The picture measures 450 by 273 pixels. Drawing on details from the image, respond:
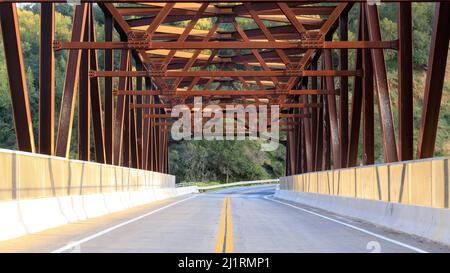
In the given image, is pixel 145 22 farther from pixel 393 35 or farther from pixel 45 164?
pixel 393 35

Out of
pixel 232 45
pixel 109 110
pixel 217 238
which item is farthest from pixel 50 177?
pixel 109 110

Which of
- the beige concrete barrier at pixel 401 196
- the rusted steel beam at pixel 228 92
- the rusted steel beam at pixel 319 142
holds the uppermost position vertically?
the rusted steel beam at pixel 228 92

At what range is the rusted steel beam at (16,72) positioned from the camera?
69.7 feet

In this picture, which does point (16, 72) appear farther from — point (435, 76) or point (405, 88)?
point (405, 88)

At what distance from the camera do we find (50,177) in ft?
68.0

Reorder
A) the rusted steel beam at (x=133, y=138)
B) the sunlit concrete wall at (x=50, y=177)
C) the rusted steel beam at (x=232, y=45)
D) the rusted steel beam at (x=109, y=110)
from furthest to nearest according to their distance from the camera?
the rusted steel beam at (x=133, y=138), the rusted steel beam at (x=109, y=110), the rusted steel beam at (x=232, y=45), the sunlit concrete wall at (x=50, y=177)

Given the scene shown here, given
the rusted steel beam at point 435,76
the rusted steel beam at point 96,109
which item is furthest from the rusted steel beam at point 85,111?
the rusted steel beam at point 435,76

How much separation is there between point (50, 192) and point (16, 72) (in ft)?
10.5

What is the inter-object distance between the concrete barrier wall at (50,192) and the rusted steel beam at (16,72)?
3.77ft

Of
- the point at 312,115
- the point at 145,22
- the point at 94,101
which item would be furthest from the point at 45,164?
the point at 312,115

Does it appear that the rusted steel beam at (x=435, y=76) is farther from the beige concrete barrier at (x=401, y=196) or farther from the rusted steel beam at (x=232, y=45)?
the rusted steel beam at (x=232, y=45)
